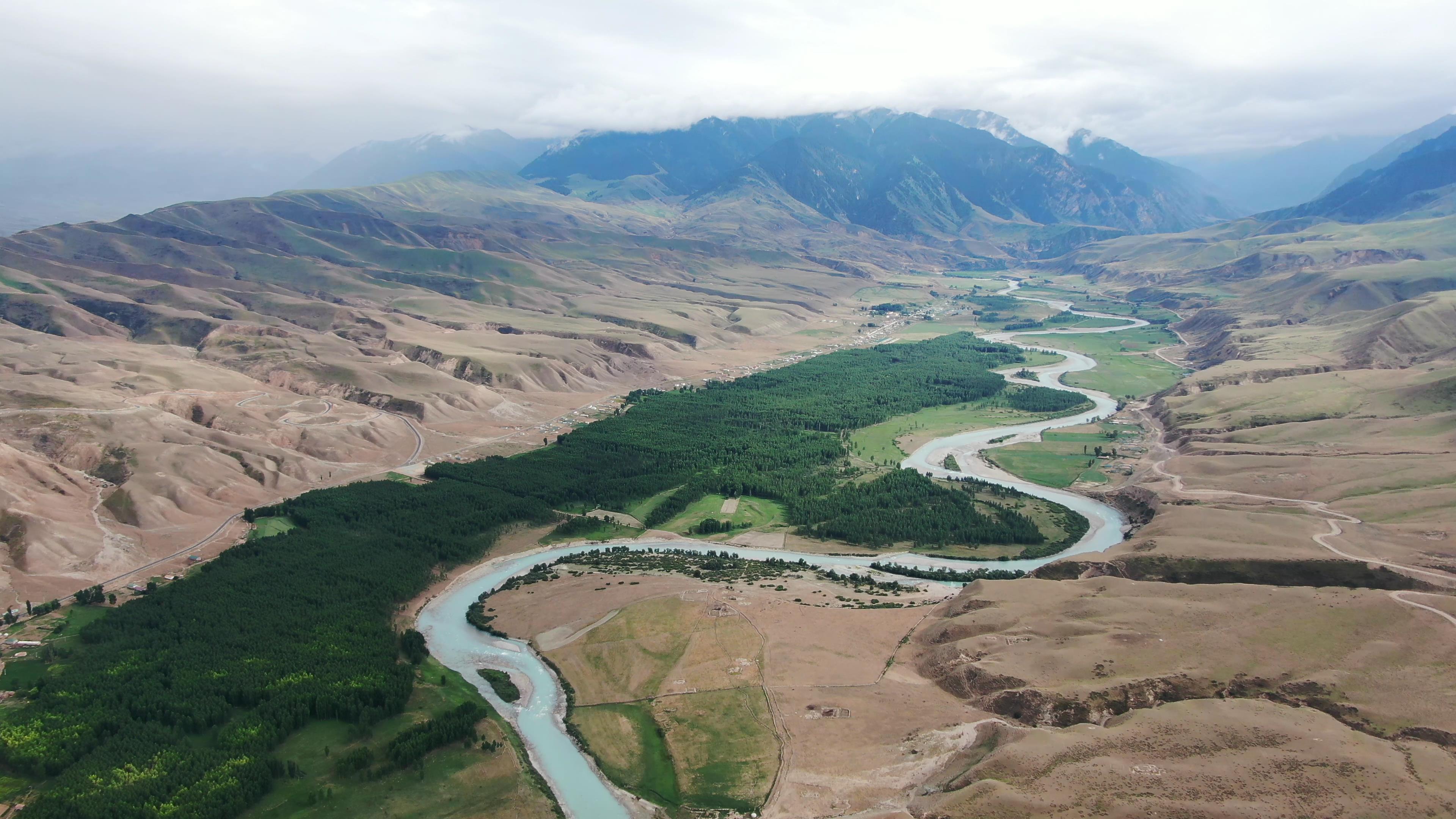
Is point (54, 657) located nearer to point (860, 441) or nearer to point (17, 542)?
point (17, 542)

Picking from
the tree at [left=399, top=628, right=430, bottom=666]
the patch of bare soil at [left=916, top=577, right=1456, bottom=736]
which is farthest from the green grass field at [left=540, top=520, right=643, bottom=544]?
the patch of bare soil at [left=916, top=577, right=1456, bottom=736]

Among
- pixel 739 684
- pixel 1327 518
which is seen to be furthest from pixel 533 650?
pixel 1327 518

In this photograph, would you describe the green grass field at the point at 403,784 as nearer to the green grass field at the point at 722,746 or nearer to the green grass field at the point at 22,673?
the green grass field at the point at 722,746

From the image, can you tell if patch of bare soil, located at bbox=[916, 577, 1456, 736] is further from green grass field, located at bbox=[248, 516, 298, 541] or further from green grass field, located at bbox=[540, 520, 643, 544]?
green grass field, located at bbox=[248, 516, 298, 541]

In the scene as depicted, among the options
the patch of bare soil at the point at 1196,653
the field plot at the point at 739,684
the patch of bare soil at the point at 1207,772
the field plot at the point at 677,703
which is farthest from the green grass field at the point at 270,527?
the patch of bare soil at the point at 1207,772

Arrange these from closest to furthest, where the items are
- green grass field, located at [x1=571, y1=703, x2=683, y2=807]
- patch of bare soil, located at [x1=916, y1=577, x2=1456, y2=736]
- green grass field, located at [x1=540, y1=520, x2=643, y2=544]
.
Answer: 1. patch of bare soil, located at [x1=916, y1=577, x2=1456, y2=736]
2. green grass field, located at [x1=571, y1=703, x2=683, y2=807]
3. green grass field, located at [x1=540, y1=520, x2=643, y2=544]

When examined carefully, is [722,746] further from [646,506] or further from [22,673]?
[646,506]
